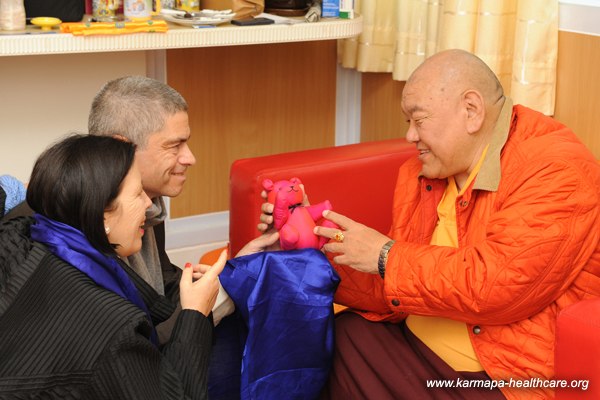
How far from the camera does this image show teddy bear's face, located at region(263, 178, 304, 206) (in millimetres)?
1975

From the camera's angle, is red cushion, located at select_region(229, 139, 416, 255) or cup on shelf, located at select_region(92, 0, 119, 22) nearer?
red cushion, located at select_region(229, 139, 416, 255)

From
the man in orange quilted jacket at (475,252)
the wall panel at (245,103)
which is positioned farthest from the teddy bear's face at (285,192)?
the wall panel at (245,103)

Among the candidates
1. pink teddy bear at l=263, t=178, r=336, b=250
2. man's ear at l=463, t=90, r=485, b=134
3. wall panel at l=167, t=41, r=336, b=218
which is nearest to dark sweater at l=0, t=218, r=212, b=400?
pink teddy bear at l=263, t=178, r=336, b=250

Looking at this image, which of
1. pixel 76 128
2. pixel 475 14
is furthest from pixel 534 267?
pixel 76 128

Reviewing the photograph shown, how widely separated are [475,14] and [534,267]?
1.08 metres

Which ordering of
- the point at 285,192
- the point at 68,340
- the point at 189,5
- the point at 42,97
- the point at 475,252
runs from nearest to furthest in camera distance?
the point at 68,340 < the point at 475,252 < the point at 285,192 < the point at 42,97 < the point at 189,5

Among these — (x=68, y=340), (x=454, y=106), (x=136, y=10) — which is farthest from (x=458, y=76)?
(x=136, y=10)

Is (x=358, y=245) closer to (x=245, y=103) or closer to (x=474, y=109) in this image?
(x=474, y=109)

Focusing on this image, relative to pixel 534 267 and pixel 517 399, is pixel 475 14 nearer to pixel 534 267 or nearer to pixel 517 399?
pixel 534 267

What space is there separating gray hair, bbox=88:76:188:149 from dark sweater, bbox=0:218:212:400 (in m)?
0.43

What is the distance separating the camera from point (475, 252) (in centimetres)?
175

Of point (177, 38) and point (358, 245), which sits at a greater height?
point (177, 38)

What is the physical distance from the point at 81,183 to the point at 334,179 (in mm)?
962

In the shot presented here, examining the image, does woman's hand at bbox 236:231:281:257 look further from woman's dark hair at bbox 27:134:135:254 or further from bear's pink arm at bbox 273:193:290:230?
woman's dark hair at bbox 27:134:135:254
